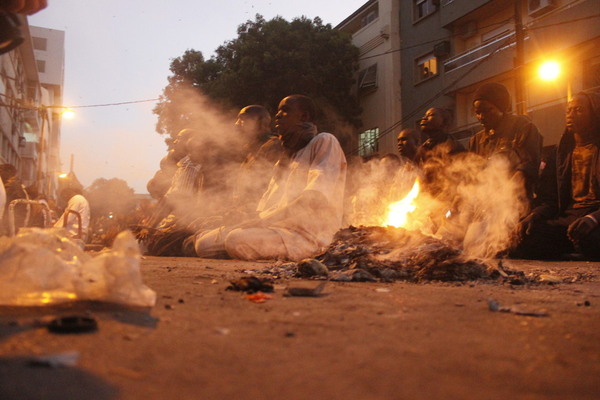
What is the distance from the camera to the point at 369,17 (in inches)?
893

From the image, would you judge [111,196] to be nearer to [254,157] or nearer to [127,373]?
[254,157]

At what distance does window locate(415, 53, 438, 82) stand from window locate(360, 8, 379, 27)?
361 centimetres

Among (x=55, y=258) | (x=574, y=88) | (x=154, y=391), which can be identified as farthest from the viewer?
(x=574, y=88)

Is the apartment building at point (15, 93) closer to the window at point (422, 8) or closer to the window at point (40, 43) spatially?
the window at point (422, 8)

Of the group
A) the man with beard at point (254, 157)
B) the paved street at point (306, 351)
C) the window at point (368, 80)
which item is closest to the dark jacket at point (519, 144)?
the man with beard at point (254, 157)

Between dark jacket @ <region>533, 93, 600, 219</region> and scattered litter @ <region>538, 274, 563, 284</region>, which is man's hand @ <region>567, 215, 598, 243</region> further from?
scattered litter @ <region>538, 274, 563, 284</region>

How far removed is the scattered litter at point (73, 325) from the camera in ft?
4.81

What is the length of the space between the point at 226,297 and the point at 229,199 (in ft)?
17.7

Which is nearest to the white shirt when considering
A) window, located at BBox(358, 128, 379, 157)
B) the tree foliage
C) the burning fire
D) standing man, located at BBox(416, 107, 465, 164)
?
the burning fire

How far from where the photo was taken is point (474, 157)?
22.1ft

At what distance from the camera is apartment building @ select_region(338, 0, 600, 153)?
1399 cm

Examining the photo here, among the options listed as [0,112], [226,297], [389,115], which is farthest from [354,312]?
[0,112]

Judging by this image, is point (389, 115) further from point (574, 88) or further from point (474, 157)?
point (474, 157)

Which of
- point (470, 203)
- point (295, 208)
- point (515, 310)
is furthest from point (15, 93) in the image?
point (515, 310)
